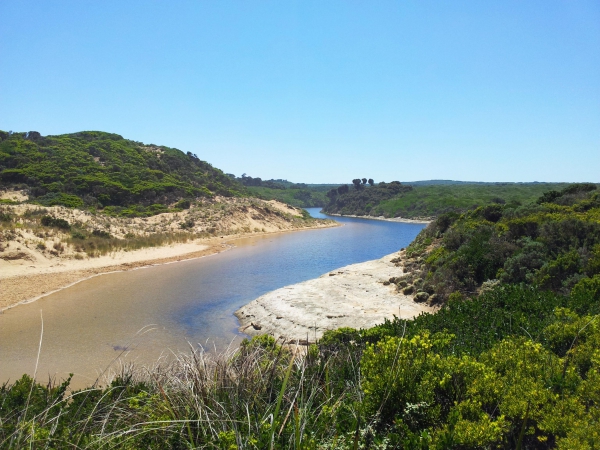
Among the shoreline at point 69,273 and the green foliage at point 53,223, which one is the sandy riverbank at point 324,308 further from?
the green foliage at point 53,223

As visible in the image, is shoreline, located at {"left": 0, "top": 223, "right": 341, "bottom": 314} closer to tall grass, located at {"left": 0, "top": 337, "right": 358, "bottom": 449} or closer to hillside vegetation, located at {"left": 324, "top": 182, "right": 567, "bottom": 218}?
tall grass, located at {"left": 0, "top": 337, "right": 358, "bottom": 449}

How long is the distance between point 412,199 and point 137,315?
257ft

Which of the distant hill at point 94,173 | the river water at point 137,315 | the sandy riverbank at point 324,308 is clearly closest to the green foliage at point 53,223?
the river water at point 137,315

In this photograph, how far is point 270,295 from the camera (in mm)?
16328

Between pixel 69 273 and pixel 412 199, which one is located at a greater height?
pixel 412 199

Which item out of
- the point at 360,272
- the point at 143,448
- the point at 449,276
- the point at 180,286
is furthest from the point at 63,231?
the point at 143,448

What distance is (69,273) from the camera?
2081 cm

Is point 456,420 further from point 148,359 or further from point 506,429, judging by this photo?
→ point 148,359

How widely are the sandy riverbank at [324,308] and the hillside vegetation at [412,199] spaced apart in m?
56.0

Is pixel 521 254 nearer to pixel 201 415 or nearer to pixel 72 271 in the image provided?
pixel 201 415

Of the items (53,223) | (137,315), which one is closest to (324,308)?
(137,315)

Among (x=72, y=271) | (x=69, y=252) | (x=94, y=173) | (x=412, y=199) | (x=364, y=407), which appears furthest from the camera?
(x=412, y=199)

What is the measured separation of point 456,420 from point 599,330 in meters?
2.72

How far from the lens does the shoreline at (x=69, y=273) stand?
16481 millimetres
